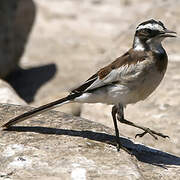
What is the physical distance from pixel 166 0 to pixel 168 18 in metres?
1.01

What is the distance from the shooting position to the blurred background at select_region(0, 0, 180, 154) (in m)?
8.78

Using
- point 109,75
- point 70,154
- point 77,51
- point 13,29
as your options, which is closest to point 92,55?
point 77,51

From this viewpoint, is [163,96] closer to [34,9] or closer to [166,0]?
[166,0]

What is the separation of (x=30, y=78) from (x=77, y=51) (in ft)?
6.03

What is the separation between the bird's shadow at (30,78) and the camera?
1369cm

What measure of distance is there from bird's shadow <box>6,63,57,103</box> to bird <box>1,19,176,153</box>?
7228 mm

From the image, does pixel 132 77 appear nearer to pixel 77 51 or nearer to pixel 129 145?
pixel 129 145

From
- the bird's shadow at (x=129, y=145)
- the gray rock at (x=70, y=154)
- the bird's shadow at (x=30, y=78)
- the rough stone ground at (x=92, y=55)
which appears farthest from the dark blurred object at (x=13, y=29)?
the bird's shadow at (x=129, y=145)

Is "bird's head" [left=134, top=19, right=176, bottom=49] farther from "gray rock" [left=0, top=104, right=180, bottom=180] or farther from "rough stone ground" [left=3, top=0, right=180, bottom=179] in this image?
"rough stone ground" [left=3, top=0, right=180, bottom=179]

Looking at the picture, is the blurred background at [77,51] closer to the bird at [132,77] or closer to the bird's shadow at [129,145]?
the bird's shadow at [129,145]

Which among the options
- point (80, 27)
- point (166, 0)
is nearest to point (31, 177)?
point (166, 0)

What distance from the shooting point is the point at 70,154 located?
561 cm

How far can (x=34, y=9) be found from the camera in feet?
47.0

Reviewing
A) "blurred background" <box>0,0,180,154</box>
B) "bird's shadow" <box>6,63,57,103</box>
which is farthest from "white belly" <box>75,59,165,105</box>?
"bird's shadow" <box>6,63,57,103</box>
